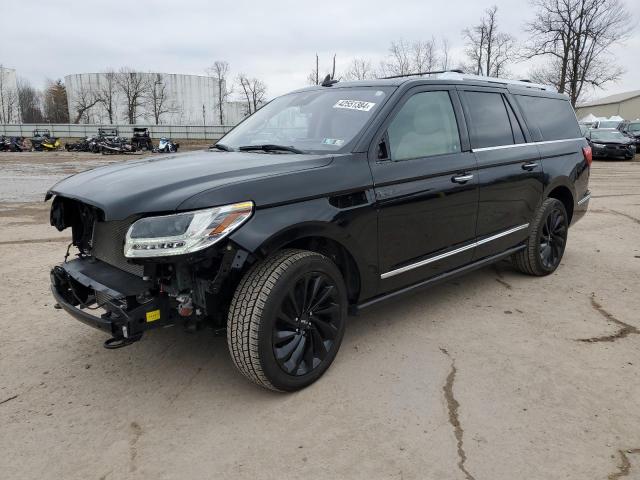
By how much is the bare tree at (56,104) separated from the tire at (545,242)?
320ft

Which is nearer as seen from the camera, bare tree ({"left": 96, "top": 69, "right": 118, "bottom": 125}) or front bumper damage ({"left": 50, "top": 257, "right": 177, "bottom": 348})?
front bumper damage ({"left": 50, "top": 257, "right": 177, "bottom": 348})

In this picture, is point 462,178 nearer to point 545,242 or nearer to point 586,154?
point 545,242

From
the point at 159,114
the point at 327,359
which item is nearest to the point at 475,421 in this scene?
the point at 327,359

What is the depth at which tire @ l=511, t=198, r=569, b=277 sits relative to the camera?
16.0 ft

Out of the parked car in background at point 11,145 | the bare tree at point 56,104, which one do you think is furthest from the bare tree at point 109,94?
the parked car in background at point 11,145

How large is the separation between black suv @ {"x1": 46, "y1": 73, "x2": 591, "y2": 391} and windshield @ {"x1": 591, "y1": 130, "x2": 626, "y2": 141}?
21696mm

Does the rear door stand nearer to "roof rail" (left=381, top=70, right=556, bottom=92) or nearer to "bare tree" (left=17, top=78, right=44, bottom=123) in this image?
"roof rail" (left=381, top=70, right=556, bottom=92)

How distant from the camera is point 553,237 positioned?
16.9 ft

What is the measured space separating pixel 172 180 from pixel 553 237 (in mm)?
3974

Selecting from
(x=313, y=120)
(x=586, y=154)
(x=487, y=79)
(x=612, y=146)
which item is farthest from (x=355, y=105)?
(x=612, y=146)

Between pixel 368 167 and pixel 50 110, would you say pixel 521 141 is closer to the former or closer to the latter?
pixel 368 167

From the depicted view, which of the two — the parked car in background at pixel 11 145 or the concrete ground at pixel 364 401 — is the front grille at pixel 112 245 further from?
the parked car in background at pixel 11 145

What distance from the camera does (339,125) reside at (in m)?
3.49

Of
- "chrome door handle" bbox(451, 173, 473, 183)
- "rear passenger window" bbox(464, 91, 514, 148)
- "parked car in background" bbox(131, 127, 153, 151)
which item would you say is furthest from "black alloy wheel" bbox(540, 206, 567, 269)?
"parked car in background" bbox(131, 127, 153, 151)
